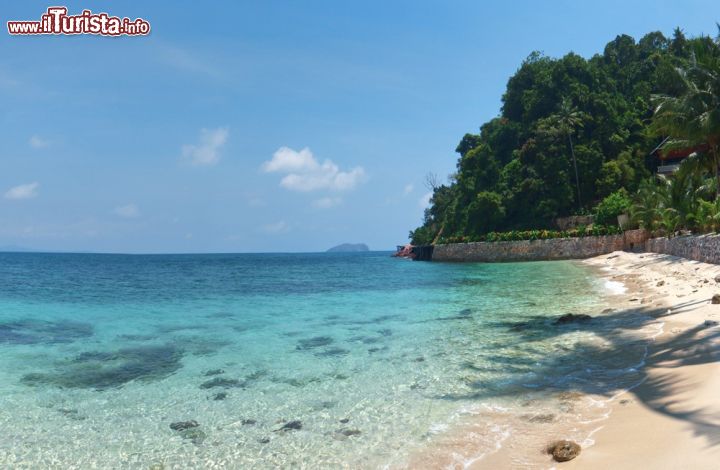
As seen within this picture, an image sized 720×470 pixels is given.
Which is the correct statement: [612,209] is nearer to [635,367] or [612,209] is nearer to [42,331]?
[635,367]

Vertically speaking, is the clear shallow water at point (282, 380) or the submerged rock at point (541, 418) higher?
the submerged rock at point (541, 418)

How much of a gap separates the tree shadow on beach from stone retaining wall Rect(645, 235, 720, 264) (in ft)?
40.4

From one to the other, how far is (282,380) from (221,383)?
124 cm

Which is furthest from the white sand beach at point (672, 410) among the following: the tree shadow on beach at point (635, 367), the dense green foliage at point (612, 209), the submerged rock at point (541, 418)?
the dense green foliage at point (612, 209)

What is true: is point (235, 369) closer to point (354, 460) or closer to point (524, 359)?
point (354, 460)

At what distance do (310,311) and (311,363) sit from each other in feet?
31.7

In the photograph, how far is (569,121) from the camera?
59.0 m

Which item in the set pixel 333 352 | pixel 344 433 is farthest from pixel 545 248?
pixel 344 433

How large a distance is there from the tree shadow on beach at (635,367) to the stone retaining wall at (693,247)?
1233cm

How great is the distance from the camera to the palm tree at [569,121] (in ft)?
190

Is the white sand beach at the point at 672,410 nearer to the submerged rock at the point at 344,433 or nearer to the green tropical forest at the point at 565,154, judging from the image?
Answer: the submerged rock at the point at 344,433

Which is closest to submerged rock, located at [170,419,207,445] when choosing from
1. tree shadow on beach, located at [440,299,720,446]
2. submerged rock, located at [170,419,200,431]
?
submerged rock, located at [170,419,200,431]

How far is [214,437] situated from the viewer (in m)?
6.73

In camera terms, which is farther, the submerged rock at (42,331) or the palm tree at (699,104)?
the palm tree at (699,104)
